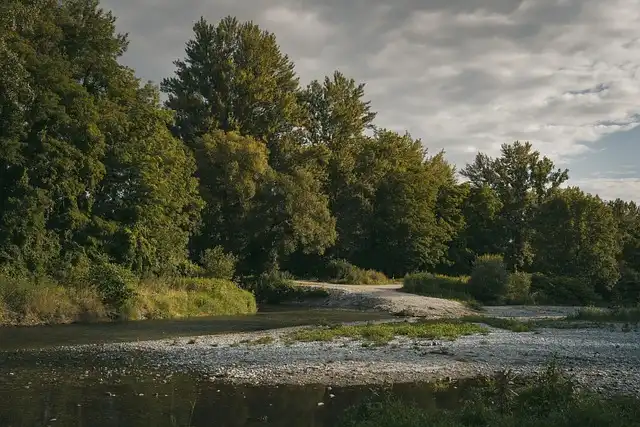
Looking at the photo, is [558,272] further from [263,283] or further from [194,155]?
[194,155]

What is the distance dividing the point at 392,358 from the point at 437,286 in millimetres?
35509

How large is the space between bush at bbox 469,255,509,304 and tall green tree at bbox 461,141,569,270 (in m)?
26.6

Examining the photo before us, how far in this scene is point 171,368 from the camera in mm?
16266

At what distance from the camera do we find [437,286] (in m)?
51.8

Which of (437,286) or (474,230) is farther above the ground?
(474,230)

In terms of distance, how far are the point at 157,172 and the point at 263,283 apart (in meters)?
14.8

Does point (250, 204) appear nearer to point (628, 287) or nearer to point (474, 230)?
point (474, 230)

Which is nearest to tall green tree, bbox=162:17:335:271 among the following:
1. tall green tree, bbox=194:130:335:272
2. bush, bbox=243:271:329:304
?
tall green tree, bbox=194:130:335:272

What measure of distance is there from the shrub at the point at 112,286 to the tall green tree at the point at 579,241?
44.8 m

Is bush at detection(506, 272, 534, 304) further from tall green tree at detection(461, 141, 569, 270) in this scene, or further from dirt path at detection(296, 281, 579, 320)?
tall green tree at detection(461, 141, 569, 270)

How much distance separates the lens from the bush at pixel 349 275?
59.1 m

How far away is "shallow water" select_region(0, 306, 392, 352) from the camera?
22917mm

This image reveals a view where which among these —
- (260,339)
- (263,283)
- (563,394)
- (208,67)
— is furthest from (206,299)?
(208,67)

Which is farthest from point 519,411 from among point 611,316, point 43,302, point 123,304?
point 123,304
